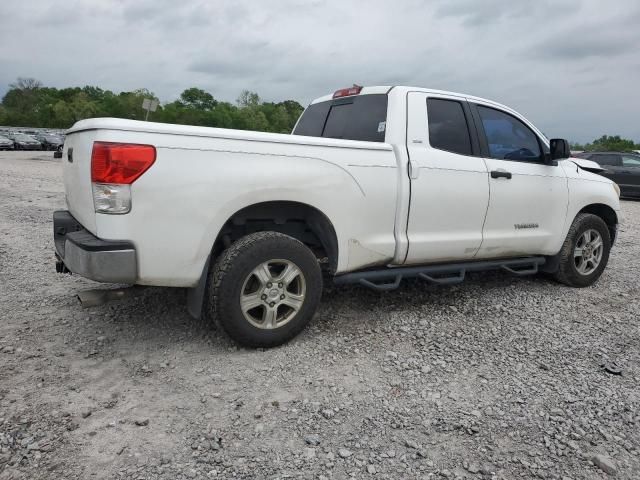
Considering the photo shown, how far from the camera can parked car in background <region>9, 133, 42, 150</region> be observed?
37.5 meters

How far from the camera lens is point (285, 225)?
145 inches

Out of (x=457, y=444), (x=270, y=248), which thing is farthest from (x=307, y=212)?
(x=457, y=444)

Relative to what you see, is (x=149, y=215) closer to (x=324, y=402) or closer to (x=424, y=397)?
(x=324, y=402)

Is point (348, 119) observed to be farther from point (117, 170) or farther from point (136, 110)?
point (136, 110)

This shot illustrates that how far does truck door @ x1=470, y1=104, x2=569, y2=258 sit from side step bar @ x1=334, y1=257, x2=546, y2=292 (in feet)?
0.31

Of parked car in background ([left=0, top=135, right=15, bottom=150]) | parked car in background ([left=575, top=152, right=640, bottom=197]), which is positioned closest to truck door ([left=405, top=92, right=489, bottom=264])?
parked car in background ([left=575, top=152, right=640, bottom=197])

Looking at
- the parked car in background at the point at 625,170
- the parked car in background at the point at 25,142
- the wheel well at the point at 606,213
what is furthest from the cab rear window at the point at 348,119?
the parked car in background at the point at 25,142

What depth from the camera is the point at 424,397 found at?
2.94 metres

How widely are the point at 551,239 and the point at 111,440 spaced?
4.26 m

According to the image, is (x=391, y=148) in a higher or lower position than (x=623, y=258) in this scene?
higher

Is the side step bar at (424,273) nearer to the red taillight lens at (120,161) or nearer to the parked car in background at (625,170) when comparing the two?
the red taillight lens at (120,161)

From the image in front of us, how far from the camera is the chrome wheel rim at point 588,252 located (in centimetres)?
524

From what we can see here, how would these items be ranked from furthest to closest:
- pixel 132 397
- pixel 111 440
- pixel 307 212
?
pixel 307 212 → pixel 132 397 → pixel 111 440

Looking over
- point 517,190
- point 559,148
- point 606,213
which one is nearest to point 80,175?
point 517,190
